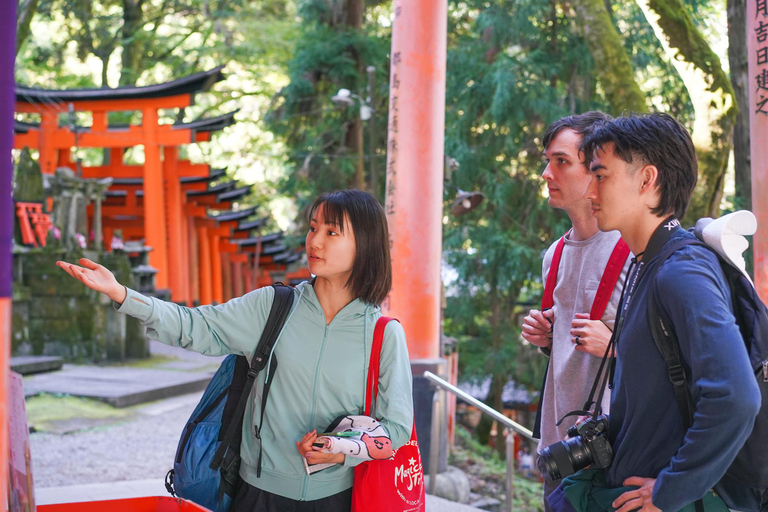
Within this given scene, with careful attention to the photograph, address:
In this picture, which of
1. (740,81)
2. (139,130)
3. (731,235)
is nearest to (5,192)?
(731,235)

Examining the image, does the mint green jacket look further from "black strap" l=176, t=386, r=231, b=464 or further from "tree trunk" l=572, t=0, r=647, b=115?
"tree trunk" l=572, t=0, r=647, b=115

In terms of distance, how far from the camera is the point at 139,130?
51.9ft

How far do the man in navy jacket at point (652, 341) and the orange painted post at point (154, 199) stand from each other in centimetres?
1507

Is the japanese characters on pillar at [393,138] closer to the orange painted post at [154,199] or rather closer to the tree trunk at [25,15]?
the tree trunk at [25,15]

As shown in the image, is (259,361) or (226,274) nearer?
(259,361)

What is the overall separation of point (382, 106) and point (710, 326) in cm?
1329

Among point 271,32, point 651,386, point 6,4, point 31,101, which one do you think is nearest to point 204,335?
point 6,4

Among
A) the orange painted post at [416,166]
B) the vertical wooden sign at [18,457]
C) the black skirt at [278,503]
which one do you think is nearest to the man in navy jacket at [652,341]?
the black skirt at [278,503]

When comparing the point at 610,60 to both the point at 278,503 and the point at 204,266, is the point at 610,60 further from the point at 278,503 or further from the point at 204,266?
the point at 204,266

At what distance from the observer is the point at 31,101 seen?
1491cm

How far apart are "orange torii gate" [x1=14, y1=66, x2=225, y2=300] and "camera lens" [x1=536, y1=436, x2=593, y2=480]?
1388cm

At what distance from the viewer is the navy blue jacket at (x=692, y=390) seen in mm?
1357

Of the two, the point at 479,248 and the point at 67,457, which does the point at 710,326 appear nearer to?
the point at 67,457

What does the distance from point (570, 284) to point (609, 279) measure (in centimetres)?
15
